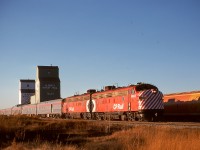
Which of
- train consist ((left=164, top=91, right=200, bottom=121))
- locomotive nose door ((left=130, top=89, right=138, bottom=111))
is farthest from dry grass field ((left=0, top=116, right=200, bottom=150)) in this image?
train consist ((left=164, top=91, right=200, bottom=121))

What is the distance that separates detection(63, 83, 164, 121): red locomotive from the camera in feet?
94.6

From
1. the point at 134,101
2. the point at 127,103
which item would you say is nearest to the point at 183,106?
the point at 134,101

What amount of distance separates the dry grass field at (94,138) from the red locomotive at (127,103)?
7085 mm

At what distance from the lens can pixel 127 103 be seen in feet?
102

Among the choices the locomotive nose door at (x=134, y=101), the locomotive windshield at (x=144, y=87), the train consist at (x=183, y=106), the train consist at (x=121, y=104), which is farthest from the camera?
the train consist at (x=183, y=106)

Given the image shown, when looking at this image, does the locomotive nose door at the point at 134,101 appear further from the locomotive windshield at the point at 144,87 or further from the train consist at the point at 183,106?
the train consist at the point at 183,106

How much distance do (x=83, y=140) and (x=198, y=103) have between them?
16335 millimetres

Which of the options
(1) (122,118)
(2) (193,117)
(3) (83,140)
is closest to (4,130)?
(3) (83,140)

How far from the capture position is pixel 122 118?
32656 millimetres

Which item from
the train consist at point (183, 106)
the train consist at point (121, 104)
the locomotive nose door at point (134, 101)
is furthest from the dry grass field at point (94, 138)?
the train consist at point (183, 106)

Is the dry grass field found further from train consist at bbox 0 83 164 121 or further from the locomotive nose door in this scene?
the locomotive nose door

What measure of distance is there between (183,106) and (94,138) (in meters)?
16.9

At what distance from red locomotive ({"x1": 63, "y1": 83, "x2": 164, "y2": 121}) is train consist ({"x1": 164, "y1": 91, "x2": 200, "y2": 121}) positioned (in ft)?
Result: 10.5

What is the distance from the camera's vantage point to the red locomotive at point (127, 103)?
Result: 28.8 meters
